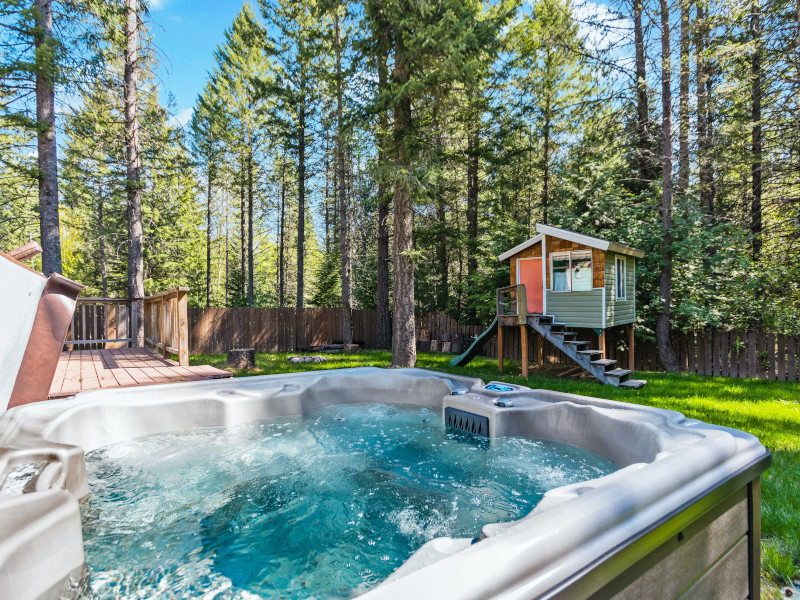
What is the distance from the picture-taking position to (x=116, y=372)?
4281 mm

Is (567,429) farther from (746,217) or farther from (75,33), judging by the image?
(75,33)

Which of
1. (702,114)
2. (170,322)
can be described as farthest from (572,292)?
(170,322)

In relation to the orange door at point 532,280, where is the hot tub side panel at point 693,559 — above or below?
below

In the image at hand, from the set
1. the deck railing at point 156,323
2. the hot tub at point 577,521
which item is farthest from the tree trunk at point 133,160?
the hot tub at point 577,521

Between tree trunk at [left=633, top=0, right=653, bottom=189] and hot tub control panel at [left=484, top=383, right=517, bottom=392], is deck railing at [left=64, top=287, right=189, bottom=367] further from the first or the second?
tree trunk at [left=633, top=0, right=653, bottom=189]

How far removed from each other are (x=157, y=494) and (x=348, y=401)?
2.11 metres

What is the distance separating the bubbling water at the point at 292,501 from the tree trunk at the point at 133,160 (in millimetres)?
5239

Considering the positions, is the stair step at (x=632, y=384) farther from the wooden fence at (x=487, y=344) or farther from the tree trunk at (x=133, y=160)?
the tree trunk at (x=133, y=160)

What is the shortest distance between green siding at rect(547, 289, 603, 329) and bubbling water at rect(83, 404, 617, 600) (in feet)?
14.4

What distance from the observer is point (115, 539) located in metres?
1.83

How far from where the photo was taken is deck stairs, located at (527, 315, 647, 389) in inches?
221

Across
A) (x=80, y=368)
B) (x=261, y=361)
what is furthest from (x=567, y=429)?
(x=261, y=361)

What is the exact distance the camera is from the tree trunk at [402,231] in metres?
6.50

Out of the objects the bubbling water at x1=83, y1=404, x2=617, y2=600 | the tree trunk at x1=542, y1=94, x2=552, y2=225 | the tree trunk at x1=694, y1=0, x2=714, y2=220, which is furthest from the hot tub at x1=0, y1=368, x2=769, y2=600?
the tree trunk at x1=542, y1=94, x2=552, y2=225
